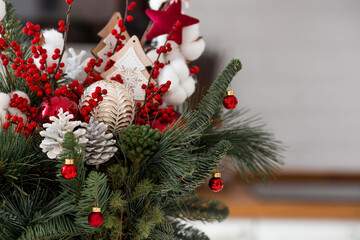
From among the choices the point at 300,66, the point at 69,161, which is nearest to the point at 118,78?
the point at 69,161

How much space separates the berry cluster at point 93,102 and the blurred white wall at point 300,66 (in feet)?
4.11

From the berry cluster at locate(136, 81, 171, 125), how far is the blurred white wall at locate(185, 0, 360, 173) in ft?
3.94

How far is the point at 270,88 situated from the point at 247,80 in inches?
3.9

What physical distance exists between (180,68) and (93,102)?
120 mm

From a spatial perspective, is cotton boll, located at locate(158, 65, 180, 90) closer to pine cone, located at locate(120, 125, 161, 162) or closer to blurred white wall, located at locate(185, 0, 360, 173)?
pine cone, located at locate(120, 125, 161, 162)

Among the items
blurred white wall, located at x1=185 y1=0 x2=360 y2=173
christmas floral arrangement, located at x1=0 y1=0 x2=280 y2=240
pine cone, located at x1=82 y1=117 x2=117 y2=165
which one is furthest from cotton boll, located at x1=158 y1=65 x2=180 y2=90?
blurred white wall, located at x1=185 y1=0 x2=360 y2=173

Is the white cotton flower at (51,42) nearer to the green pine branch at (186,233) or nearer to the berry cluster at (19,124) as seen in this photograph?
the berry cluster at (19,124)

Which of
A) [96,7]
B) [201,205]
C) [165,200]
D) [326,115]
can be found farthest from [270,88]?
[165,200]

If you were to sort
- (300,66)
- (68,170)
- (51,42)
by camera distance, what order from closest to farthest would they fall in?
(68,170)
(51,42)
(300,66)

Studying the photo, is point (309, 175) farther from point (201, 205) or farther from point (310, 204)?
point (201, 205)

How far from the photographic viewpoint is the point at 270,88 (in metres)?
1.59

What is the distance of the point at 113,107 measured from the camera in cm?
35

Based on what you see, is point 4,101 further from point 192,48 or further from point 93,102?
point 192,48

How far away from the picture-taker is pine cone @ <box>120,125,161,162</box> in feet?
1.02
